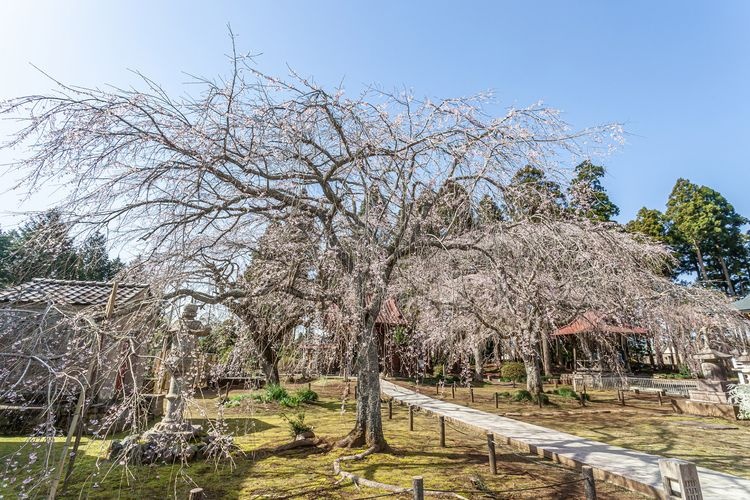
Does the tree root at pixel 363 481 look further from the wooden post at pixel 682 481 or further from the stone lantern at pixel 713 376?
the stone lantern at pixel 713 376

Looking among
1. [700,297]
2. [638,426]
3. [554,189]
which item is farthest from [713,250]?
[554,189]

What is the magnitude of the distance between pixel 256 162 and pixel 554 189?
5.40 metres

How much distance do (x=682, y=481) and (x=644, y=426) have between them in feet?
28.1

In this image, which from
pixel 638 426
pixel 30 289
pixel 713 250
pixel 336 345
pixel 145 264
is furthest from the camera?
pixel 713 250

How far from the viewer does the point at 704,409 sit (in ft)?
40.4

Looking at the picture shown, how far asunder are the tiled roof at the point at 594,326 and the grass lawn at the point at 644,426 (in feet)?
9.16

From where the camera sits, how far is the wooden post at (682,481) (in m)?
3.86

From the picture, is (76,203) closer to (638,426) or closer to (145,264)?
(145,264)

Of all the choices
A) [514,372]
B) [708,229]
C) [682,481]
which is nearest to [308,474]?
[682,481]

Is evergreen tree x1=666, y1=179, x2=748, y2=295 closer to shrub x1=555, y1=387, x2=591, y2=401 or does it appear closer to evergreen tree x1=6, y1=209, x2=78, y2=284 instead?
shrub x1=555, y1=387, x2=591, y2=401

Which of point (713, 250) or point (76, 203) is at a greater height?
point (713, 250)

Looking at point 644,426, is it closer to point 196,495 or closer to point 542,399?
point 542,399

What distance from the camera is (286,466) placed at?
22.6 ft

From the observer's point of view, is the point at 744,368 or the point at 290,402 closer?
the point at 744,368
